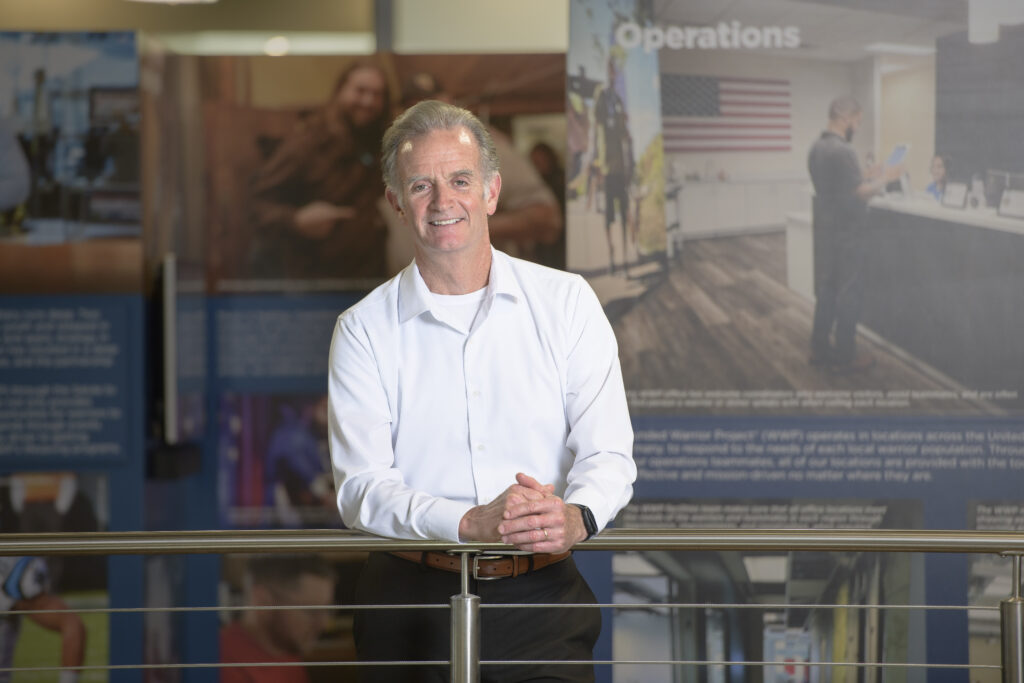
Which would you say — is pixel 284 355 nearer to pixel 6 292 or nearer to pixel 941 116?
pixel 6 292

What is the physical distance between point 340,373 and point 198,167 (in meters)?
2.30

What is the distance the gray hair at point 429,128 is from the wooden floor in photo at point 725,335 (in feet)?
5.48

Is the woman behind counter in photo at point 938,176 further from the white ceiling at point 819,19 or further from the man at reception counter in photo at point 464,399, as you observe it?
the man at reception counter in photo at point 464,399

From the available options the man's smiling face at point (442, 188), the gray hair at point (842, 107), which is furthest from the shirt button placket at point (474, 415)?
the gray hair at point (842, 107)

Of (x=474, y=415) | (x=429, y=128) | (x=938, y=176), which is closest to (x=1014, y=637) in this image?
(x=474, y=415)

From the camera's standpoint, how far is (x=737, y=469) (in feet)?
13.2

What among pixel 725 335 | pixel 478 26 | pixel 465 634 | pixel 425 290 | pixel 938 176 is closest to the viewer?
pixel 465 634

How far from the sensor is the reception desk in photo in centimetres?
392

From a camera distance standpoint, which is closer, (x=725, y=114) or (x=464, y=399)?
(x=464, y=399)

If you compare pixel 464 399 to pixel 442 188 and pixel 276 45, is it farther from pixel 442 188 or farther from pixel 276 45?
pixel 276 45

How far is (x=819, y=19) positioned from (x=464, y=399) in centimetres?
230

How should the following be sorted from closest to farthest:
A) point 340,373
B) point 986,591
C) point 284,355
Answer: point 340,373 → point 986,591 → point 284,355

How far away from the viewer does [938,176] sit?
12.9 ft

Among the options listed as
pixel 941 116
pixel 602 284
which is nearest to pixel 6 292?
pixel 602 284
